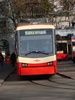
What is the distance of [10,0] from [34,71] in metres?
22.6

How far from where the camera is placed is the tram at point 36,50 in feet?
75.5

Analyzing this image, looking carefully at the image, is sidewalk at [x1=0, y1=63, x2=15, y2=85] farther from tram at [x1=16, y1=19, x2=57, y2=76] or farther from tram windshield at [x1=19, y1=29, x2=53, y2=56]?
tram windshield at [x1=19, y1=29, x2=53, y2=56]

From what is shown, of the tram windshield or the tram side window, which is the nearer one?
the tram windshield

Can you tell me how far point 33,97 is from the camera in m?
15.0

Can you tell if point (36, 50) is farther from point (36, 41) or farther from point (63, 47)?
point (63, 47)

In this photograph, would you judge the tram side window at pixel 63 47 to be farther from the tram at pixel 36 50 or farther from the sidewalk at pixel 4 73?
the tram at pixel 36 50

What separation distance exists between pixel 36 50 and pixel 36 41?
609 millimetres

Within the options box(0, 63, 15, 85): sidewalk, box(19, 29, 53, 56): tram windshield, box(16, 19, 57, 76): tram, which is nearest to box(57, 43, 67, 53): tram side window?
box(0, 63, 15, 85): sidewalk

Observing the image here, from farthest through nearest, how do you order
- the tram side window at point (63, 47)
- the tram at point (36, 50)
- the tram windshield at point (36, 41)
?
the tram side window at point (63, 47)
the tram windshield at point (36, 41)
the tram at point (36, 50)

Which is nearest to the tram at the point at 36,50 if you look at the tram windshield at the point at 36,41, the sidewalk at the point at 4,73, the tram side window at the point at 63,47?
the tram windshield at the point at 36,41

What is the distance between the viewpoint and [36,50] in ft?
76.5

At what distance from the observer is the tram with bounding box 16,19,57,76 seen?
23.0 m

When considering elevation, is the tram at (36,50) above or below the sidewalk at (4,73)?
above

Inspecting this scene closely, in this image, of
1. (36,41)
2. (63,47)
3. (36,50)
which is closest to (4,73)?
(36,41)
